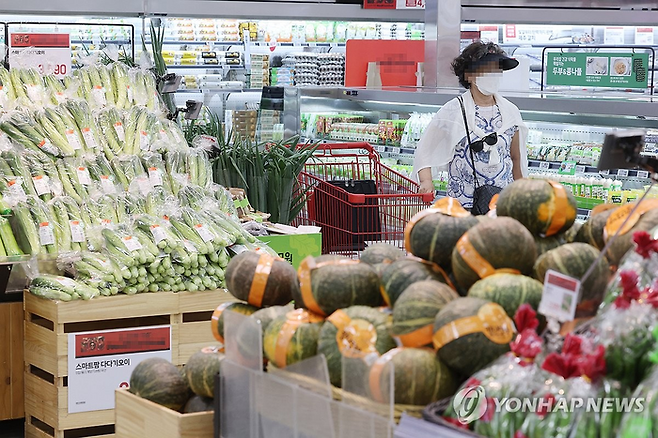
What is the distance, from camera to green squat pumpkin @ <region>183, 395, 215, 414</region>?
7.80 ft

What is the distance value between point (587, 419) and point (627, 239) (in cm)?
49

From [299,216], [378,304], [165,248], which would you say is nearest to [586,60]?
[299,216]

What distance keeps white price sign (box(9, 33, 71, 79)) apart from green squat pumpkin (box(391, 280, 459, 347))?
3.37 m

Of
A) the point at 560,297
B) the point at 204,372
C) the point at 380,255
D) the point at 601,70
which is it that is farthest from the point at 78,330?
the point at 601,70

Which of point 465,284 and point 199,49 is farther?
point 199,49

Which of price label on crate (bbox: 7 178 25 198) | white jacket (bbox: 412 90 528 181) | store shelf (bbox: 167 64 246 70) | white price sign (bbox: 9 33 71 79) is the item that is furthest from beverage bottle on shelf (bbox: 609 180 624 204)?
store shelf (bbox: 167 64 246 70)

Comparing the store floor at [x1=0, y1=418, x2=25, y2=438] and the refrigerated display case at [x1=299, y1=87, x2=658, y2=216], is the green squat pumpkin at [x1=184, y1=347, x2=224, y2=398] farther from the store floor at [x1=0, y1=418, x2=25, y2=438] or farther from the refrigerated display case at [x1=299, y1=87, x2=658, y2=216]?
the refrigerated display case at [x1=299, y1=87, x2=658, y2=216]

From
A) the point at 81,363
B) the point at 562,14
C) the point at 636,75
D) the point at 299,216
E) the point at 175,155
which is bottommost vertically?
the point at 81,363

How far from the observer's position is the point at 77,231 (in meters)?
3.98

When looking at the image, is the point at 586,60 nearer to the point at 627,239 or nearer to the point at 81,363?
the point at 81,363

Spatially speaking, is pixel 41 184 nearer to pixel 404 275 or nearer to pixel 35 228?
pixel 35 228

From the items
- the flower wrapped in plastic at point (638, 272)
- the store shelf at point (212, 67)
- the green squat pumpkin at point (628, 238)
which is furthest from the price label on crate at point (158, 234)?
the store shelf at point (212, 67)

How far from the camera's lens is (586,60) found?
700 cm

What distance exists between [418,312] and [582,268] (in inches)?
13.3
